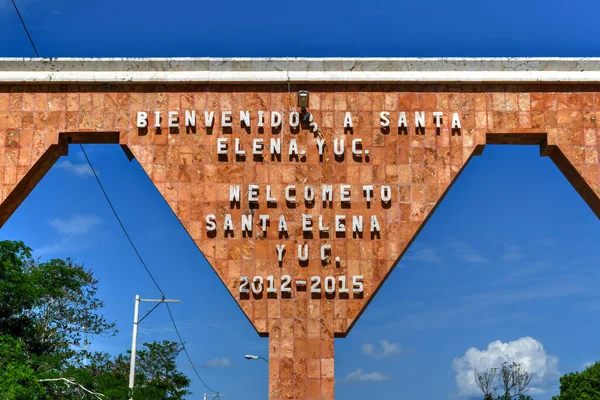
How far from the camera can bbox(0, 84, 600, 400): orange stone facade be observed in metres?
17.4

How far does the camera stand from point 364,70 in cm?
1802

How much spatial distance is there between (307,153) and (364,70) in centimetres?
227

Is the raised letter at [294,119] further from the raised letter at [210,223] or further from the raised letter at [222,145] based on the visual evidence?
the raised letter at [210,223]

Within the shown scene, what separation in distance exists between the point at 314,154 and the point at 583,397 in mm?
27925

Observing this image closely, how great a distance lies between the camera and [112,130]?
18.1m

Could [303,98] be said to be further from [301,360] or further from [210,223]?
[301,360]

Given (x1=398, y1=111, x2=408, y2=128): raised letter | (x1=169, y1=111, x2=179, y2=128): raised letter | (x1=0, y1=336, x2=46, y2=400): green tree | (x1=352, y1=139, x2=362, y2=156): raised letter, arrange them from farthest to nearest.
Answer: (x1=0, y1=336, x2=46, y2=400): green tree < (x1=169, y1=111, x2=179, y2=128): raised letter < (x1=398, y1=111, x2=408, y2=128): raised letter < (x1=352, y1=139, x2=362, y2=156): raised letter

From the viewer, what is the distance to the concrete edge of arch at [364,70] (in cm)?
1797

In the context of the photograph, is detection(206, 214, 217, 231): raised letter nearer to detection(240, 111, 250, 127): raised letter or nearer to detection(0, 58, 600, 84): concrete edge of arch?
detection(240, 111, 250, 127): raised letter

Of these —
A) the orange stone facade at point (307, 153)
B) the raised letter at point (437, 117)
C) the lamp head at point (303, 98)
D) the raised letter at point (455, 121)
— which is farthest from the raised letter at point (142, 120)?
the raised letter at point (455, 121)

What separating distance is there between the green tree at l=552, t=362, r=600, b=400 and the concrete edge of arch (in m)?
25.9

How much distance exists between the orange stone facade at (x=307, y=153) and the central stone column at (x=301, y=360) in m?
0.18

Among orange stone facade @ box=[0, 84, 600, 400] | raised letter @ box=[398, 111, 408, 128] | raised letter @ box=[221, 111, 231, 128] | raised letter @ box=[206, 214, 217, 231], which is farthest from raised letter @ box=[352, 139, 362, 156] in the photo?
raised letter @ box=[206, 214, 217, 231]

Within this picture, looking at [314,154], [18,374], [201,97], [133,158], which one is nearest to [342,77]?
[314,154]
